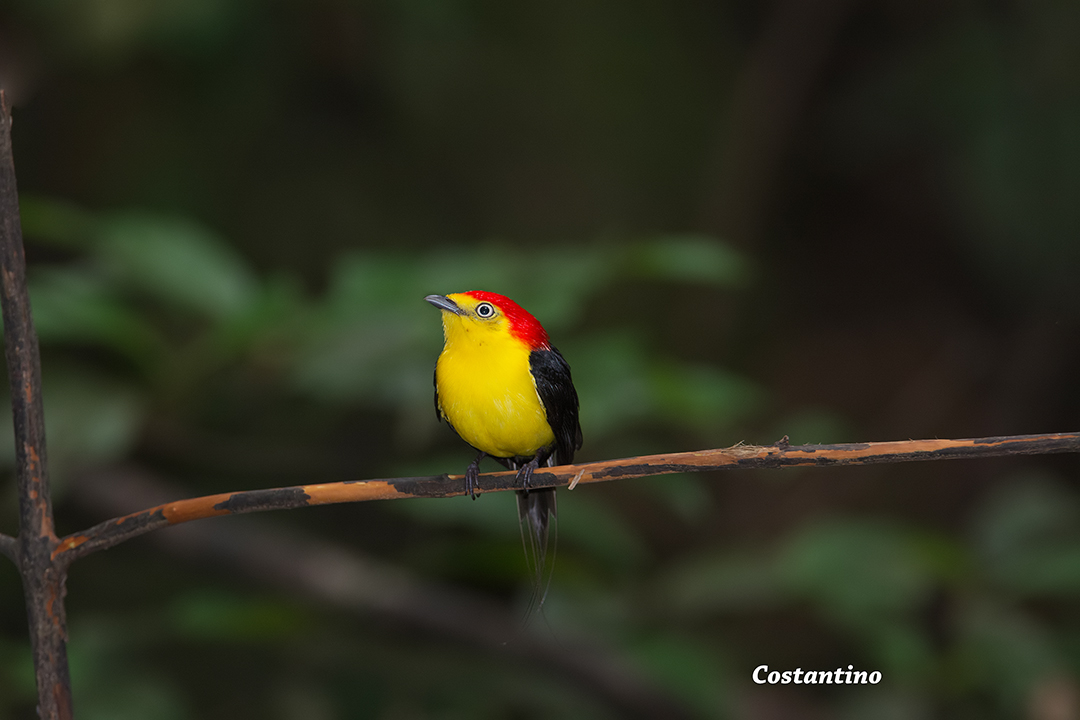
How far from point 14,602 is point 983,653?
3.25 metres

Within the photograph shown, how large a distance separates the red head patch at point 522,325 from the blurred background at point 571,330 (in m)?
0.77

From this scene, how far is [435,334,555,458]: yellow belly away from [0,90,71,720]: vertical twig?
491 millimetres

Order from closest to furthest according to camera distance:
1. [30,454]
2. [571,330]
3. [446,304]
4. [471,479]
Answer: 1. [30,454]
2. [471,479]
3. [446,304]
4. [571,330]

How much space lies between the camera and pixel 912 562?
2.77 meters

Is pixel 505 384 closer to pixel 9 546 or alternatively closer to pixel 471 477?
pixel 471 477

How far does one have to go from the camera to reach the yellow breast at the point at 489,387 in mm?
1178

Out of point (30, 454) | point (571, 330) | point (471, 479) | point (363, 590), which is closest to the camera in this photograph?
point (30, 454)

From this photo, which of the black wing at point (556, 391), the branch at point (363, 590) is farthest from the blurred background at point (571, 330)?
the black wing at point (556, 391)

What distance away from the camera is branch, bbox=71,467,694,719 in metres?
2.56

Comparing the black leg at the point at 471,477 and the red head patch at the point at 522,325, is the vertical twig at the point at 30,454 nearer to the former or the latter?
the black leg at the point at 471,477

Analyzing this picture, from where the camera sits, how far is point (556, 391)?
1.20 m

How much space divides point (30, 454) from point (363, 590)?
185 cm

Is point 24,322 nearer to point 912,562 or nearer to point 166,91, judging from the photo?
point 912,562

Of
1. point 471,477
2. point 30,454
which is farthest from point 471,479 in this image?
point 30,454
